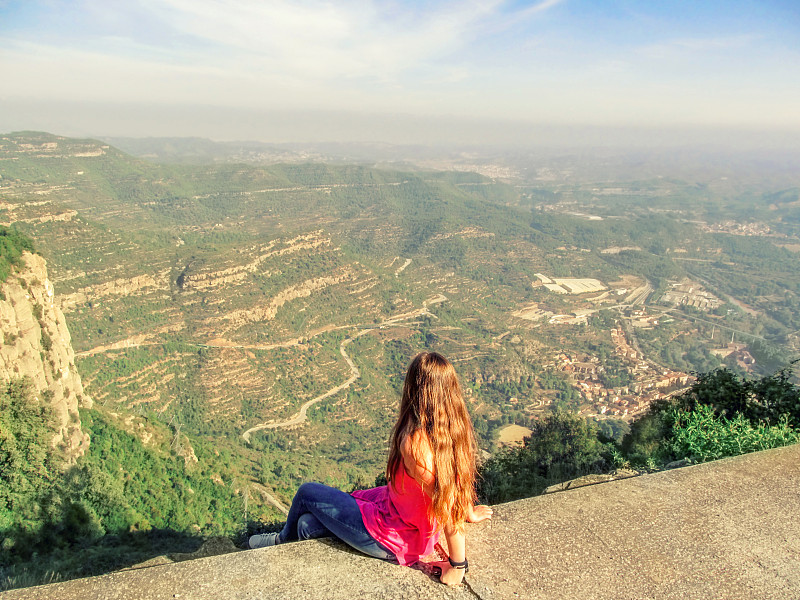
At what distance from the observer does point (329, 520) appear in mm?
3197

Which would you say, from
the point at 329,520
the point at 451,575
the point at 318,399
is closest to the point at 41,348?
the point at 329,520

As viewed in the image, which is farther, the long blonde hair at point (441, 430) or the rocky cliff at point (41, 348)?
the rocky cliff at point (41, 348)

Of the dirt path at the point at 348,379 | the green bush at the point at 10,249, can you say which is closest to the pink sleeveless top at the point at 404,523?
the green bush at the point at 10,249

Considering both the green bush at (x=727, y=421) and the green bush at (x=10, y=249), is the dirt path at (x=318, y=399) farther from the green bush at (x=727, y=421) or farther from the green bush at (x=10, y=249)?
the green bush at (x=727, y=421)

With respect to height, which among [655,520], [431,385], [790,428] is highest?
[431,385]

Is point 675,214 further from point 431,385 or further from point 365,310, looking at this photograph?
point 431,385

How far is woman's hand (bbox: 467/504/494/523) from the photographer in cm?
342

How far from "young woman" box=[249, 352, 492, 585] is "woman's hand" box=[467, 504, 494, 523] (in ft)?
1.40

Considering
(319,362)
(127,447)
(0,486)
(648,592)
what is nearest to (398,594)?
(648,592)

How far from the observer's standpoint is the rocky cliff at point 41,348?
16.0 metres

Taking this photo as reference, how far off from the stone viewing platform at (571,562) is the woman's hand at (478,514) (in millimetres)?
58

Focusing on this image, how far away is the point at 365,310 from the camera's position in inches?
2299

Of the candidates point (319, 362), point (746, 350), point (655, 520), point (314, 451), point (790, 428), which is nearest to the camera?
point (655, 520)

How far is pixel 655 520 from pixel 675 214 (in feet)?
489
